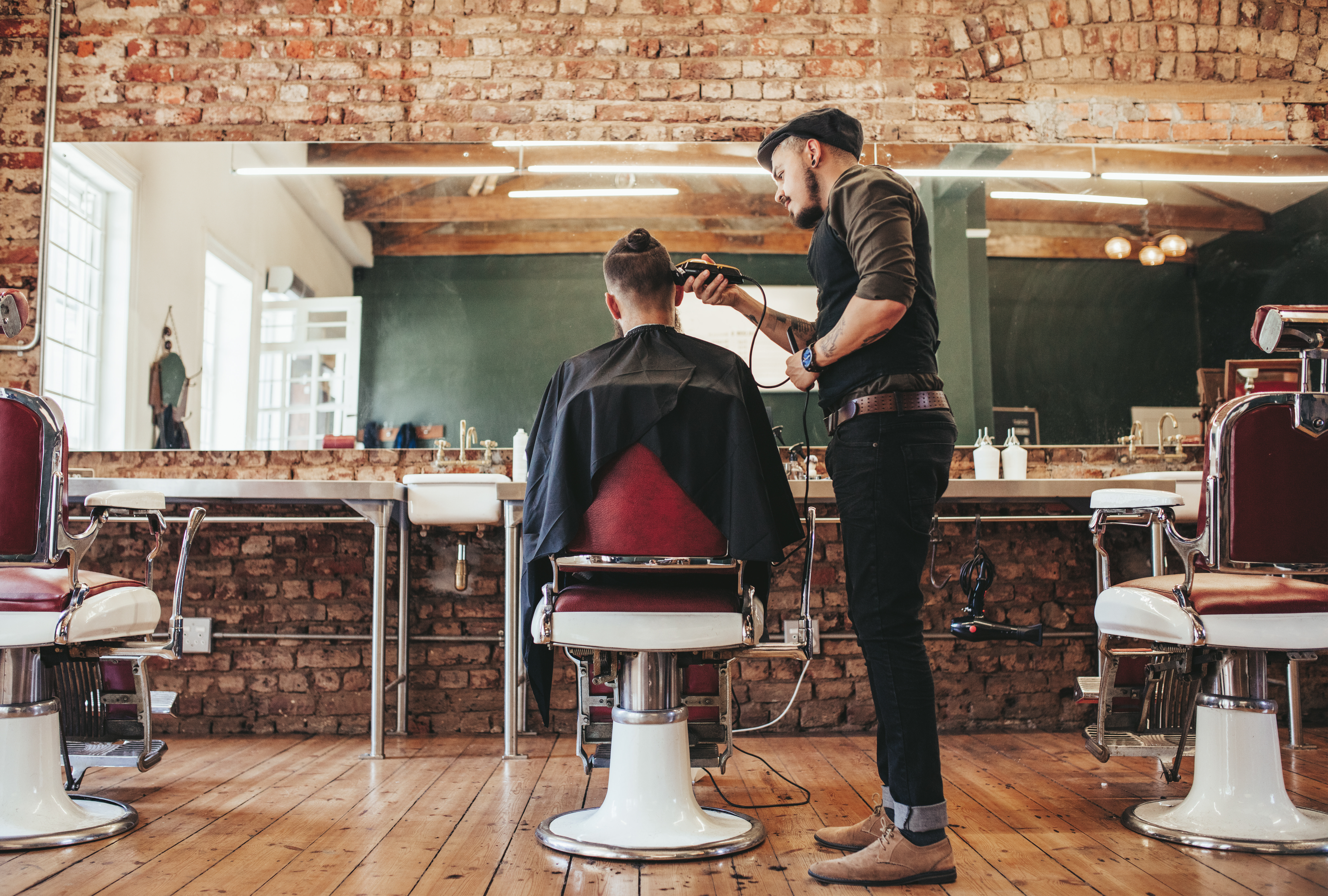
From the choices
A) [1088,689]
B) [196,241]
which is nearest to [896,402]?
[1088,689]

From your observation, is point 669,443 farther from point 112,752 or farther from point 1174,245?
point 1174,245

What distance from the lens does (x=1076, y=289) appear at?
12.0 ft

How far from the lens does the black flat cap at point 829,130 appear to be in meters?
1.94

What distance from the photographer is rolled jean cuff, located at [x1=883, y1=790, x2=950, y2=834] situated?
175 cm

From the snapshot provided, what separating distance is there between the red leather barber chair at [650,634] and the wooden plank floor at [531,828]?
63 millimetres

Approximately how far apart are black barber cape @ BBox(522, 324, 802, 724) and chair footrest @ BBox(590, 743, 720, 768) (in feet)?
1.99

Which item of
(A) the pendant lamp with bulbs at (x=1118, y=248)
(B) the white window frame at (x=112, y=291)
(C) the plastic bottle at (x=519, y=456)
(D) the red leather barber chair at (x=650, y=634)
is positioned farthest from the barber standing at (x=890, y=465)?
(B) the white window frame at (x=112, y=291)

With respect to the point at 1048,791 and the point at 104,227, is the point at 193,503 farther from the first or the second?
the point at 1048,791

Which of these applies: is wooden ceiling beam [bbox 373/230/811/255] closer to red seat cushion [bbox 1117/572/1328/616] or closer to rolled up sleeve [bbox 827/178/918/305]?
rolled up sleeve [bbox 827/178/918/305]

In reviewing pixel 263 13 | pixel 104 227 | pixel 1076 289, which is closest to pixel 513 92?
pixel 263 13

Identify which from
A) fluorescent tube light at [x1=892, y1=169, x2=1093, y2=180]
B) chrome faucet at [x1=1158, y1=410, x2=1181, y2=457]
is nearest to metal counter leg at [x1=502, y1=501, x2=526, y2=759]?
fluorescent tube light at [x1=892, y1=169, x2=1093, y2=180]

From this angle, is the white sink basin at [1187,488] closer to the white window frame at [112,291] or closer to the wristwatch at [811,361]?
the wristwatch at [811,361]

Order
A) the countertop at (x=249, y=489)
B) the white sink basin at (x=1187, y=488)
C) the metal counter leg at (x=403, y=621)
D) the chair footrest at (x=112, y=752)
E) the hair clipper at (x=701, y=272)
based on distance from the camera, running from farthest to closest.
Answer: the metal counter leg at (x=403, y=621)
the white sink basin at (x=1187, y=488)
the countertop at (x=249, y=489)
the chair footrest at (x=112, y=752)
the hair clipper at (x=701, y=272)

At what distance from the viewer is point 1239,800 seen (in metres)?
2.02
